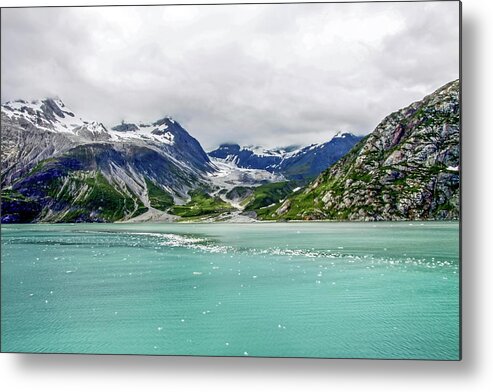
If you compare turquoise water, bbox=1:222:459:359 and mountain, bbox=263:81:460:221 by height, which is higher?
mountain, bbox=263:81:460:221

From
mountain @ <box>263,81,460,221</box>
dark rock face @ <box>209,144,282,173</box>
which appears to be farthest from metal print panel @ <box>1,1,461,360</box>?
mountain @ <box>263,81,460,221</box>

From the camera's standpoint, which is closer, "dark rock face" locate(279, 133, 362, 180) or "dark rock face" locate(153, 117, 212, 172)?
"dark rock face" locate(153, 117, 212, 172)

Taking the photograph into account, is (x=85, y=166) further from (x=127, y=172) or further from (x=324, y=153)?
(x=324, y=153)

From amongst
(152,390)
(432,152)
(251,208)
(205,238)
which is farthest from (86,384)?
(251,208)

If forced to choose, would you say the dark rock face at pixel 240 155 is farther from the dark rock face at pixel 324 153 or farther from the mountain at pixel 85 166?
the mountain at pixel 85 166

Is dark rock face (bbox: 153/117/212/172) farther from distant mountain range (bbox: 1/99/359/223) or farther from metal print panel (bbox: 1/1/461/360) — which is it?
metal print panel (bbox: 1/1/461/360)

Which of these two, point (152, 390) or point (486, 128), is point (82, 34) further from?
point (486, 128)

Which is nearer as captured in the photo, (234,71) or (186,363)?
(186,363)
